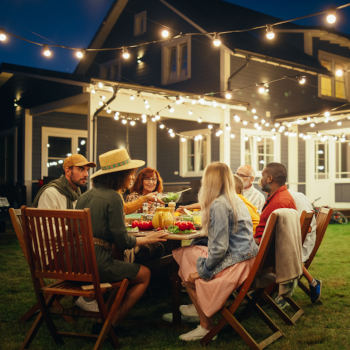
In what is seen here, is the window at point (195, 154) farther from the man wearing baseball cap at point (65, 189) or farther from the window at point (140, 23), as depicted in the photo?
the man wearing baseball cap at point (65, 189)

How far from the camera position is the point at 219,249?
3318 millimetres

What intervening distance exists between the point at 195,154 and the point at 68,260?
11054 mm

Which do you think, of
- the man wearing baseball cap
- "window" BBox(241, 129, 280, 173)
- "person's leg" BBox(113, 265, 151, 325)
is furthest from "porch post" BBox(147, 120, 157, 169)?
"person's leg" BBox(113, 265, 151, 325)

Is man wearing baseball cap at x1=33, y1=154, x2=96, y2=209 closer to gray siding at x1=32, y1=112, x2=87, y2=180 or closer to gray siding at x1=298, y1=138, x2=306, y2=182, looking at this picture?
gray siding at x1=32, y1=112, x2=87, y2=180

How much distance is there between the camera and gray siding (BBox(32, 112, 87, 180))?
12891mm

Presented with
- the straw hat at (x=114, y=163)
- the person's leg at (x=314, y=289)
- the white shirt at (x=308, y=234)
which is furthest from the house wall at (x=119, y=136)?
the straw hat at (x=114, y=163)

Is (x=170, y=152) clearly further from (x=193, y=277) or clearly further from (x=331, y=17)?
(x=193, y=277)

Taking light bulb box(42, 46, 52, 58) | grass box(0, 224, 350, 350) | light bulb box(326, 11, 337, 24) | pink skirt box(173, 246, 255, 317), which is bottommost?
grass box(0, 224, 350, 350)

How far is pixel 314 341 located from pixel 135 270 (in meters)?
1.51

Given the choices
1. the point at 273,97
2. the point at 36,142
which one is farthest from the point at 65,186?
the point at 273,97

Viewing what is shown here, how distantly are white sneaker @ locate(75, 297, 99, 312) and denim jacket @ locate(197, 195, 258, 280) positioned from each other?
1182 millimetres

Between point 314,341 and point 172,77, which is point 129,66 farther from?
point 314,341

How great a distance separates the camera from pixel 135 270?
11.4 feet

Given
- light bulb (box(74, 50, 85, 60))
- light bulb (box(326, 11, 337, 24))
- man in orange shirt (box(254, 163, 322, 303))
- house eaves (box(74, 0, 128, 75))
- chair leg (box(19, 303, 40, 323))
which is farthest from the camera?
house eaves (box(74, 0, 128, 75))
